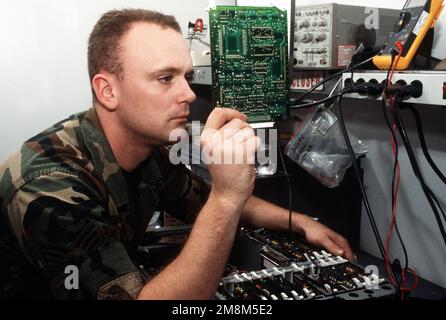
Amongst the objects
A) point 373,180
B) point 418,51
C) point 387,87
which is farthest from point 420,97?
point 373,180

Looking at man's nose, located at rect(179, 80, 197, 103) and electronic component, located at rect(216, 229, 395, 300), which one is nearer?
electronic component, located at rect(216, 229, 395, 300)

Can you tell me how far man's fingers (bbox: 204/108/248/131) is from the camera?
36.2 inches

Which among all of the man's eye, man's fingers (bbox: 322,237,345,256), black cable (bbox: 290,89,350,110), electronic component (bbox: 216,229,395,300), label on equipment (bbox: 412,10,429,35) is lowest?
man's fingers (bbox: 322,237,345,256)

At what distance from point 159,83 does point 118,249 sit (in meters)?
0.40

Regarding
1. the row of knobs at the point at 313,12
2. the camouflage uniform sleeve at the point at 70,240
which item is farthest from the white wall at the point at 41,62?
the camouflage uniform sleeve at the point at 70,240

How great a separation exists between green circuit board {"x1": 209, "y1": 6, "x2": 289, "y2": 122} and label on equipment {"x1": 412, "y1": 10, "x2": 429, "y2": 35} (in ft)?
1.08

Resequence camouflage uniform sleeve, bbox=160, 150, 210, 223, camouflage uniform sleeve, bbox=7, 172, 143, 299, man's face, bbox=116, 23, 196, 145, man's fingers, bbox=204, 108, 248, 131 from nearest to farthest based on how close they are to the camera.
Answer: camouflage uniform sleeve, bbox=7, 172, 143, 299 → man's fingers, bbox=204, 108, 248, 131 → man's face, bbox=116, 23, 196, 145 → camouflage uniform sleeve, bbox=160, 150, 210, 223

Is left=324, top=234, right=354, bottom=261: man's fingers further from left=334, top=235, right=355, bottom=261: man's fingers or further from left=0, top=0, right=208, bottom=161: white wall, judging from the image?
left=0, top=0, right=208, bottom=161: white wall

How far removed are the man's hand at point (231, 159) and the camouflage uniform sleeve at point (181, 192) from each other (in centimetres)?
42

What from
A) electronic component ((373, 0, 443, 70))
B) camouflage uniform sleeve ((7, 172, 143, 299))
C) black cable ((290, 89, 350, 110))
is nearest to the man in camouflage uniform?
camouflage uniform sleeve ((7, 172, 143, 299))

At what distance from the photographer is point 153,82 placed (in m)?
1.04

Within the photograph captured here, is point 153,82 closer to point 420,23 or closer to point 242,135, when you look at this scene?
point 242,135

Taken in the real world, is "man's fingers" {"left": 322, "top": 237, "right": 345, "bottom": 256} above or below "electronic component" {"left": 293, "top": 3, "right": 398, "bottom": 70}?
below
